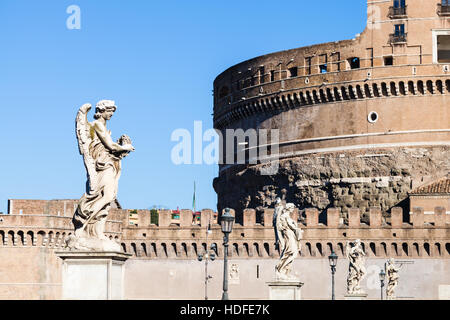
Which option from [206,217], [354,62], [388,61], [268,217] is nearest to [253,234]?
[268,217]

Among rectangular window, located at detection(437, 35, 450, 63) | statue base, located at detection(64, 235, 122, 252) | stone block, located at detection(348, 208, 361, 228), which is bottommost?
statue base, located at detection(64, 235, 122, 252)

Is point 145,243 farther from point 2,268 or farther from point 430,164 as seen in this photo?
point 430,164

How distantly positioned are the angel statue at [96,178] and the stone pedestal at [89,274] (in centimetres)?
14

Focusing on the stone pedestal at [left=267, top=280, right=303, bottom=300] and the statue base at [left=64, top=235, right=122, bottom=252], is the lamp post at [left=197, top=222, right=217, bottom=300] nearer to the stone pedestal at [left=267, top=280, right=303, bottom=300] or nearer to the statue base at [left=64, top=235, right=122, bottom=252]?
the stone pedestal at [left=267, top=280, right=303, bottom=300]

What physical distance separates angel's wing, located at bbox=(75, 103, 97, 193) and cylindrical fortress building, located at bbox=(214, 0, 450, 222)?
42026 millimetres

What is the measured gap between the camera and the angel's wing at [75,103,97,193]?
9.44m

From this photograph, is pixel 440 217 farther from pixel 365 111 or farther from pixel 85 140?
pixel 85 140

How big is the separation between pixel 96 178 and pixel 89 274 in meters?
0.92

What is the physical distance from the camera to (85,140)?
951 centimetres

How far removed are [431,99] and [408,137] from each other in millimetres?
2233

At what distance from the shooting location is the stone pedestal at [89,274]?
9.11 meters

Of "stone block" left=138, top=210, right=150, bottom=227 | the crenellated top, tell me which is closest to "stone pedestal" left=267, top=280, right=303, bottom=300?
"stone block" left=138, top=210, right=150, bottom=227

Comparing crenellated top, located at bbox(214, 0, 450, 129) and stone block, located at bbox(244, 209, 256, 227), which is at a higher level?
crenellated top, located at bbox(214, 0, 450, 129)

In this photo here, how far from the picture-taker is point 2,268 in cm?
4603
